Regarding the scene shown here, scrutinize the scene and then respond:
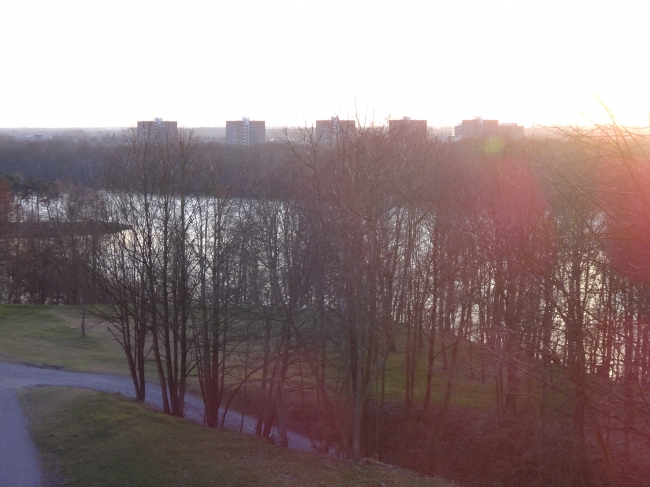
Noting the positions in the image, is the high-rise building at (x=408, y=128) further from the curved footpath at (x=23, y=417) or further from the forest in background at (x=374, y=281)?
the curved footpath at (x=23, y=417)

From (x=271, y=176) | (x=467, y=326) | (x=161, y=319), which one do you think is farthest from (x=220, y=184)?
(x=467, y=326)

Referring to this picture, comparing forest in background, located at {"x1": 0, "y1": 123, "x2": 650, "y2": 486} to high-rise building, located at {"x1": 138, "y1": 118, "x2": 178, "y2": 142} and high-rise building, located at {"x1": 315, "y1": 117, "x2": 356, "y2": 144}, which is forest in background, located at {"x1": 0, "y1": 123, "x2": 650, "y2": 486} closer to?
high-rise building, located at {"x1": 315, "y1": 117, "x2": 356, "y2": 144}

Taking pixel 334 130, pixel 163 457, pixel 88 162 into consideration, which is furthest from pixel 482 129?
pixel 88 162

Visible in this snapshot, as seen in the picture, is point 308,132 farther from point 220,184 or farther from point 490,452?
point 490,452

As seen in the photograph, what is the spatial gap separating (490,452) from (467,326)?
2.78 m

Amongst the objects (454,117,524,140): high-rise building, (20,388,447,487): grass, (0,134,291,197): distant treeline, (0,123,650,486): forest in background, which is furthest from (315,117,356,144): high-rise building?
(20,388,447,487): grass

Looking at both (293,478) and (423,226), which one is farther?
(423,226)

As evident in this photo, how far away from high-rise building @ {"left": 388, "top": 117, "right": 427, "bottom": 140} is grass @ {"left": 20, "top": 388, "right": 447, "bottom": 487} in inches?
238

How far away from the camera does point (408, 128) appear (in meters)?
12.7

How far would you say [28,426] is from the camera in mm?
12859

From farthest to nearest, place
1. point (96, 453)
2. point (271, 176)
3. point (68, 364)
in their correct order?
point (68, 364) → point (271, 176) → point (96, 453)

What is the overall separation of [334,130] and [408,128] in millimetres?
2326

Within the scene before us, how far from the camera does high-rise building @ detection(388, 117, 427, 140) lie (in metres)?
11.4

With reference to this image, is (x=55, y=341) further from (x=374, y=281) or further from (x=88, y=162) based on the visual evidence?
(x=374, y=281)
